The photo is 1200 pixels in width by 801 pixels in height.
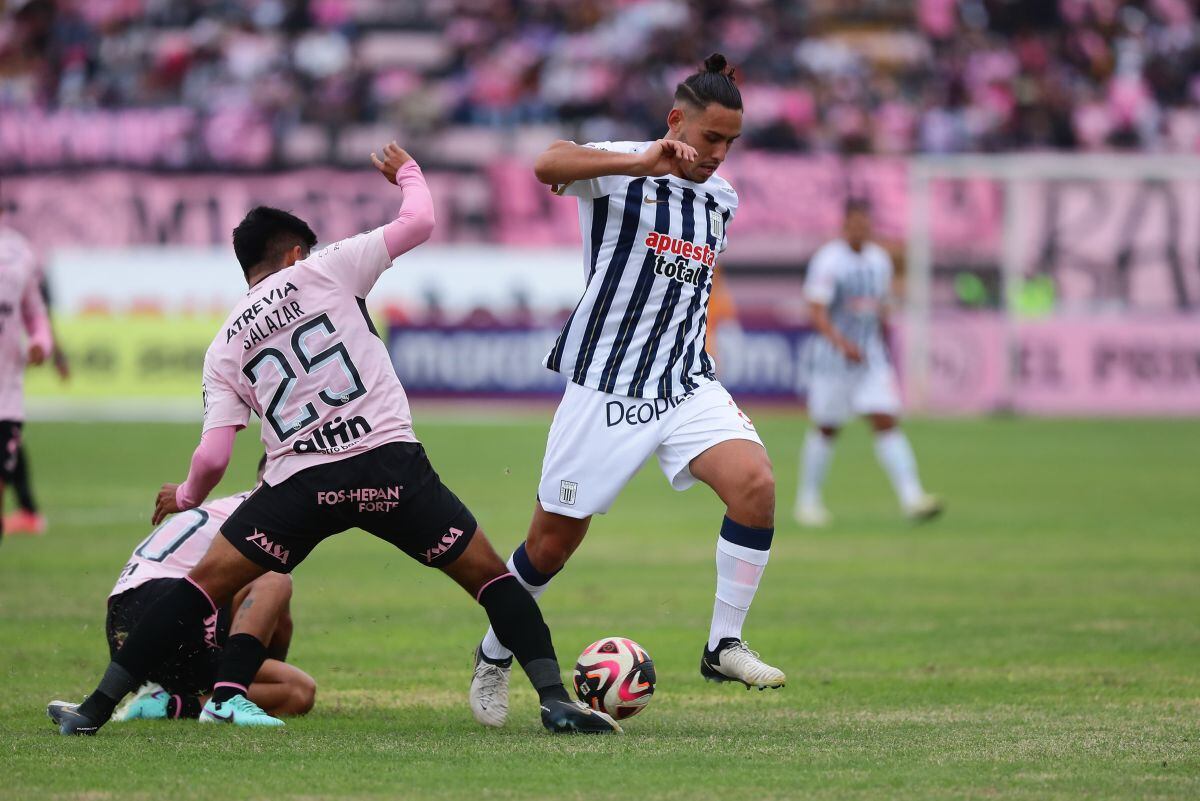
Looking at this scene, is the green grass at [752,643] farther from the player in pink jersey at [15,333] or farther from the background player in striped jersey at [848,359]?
the player in pink jersey at [15,333]

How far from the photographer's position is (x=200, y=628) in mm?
A: 6984

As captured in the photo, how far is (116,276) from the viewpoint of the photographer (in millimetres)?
29531

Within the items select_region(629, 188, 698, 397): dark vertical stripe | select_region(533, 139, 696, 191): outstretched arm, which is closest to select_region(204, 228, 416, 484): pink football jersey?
select_region(533, 139, 696, 191): outstretched arm

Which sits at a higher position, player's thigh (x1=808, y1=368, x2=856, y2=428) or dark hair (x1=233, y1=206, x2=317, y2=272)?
dark hair (x1=233, y1=206, x2=317, y2=272)

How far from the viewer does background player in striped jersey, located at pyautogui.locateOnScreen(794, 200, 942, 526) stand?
627 inches

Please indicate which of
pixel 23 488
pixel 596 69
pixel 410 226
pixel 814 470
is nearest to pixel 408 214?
pixel 410 226

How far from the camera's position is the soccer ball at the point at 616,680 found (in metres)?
6.97

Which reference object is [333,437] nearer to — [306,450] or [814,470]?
[306,450]

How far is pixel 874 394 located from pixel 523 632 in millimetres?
9562

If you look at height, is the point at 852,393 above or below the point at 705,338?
below

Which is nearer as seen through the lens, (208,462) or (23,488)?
(208,462)

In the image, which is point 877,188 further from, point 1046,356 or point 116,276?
point 116,276

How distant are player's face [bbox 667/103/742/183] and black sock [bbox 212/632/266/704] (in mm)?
2600

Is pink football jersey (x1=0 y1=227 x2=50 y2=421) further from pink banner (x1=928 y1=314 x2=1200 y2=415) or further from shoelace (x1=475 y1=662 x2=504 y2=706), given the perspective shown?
pink banner (x1=928 y1=314 x2=1200 y2=415)
